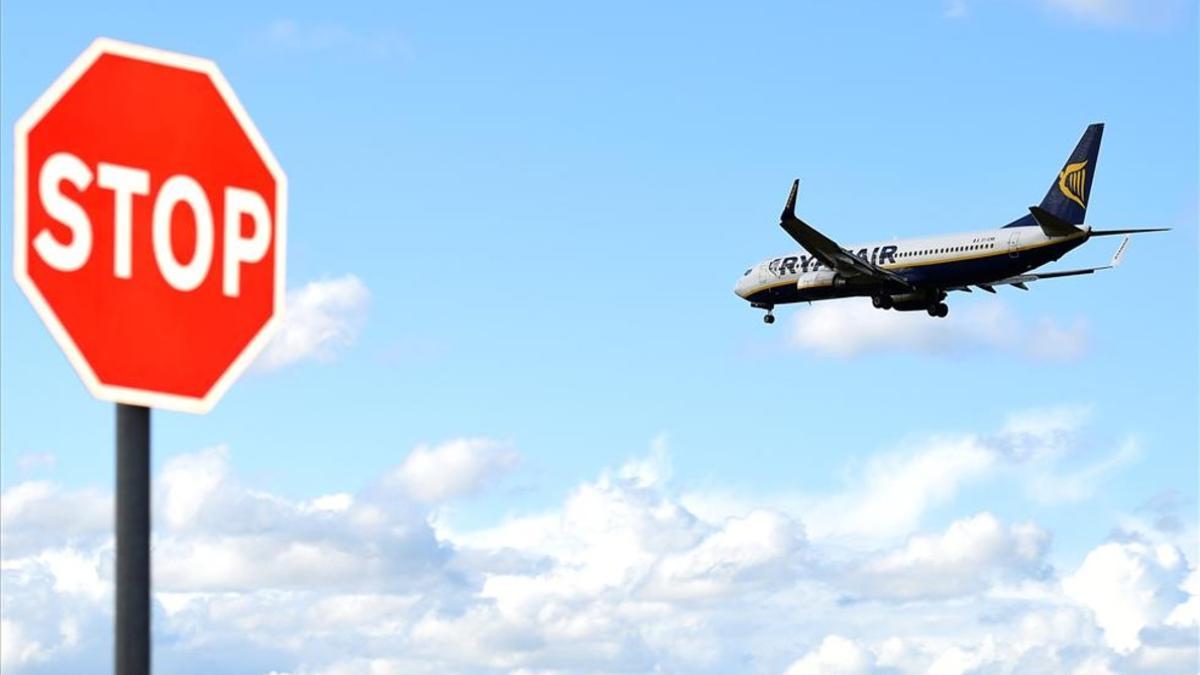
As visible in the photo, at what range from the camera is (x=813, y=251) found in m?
92.4

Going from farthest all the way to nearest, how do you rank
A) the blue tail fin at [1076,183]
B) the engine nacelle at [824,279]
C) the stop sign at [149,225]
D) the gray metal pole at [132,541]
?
the blue tail fin at [1076,183]
the engine nacelle at [824,279]
the gray metal pole at [132,541]
the stop sign at [149,225]

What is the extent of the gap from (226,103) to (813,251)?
86.5m

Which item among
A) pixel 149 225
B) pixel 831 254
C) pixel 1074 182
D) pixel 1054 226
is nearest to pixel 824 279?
pixel 831 254

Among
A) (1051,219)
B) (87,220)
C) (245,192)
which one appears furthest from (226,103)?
(1051,219)

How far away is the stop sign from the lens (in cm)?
622

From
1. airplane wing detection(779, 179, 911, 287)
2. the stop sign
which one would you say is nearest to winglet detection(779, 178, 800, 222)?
airplane wing detection(779, 179, 911, 287)

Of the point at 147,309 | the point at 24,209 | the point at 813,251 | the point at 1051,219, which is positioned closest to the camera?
the point at 24,209

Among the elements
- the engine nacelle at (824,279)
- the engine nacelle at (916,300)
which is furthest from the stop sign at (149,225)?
the engine nacelle at (916,300)

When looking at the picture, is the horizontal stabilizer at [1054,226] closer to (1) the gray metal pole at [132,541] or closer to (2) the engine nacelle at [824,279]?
(2) the engine nacelle at [824,279]

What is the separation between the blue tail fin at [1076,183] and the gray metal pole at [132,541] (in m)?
90.8

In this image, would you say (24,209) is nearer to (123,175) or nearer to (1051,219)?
(123,175)

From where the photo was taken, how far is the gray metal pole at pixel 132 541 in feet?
21.1

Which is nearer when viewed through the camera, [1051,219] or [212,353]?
[212,353]

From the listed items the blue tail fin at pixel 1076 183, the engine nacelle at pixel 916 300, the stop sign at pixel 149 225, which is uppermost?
the blue tail fin at pixel 1076 183
